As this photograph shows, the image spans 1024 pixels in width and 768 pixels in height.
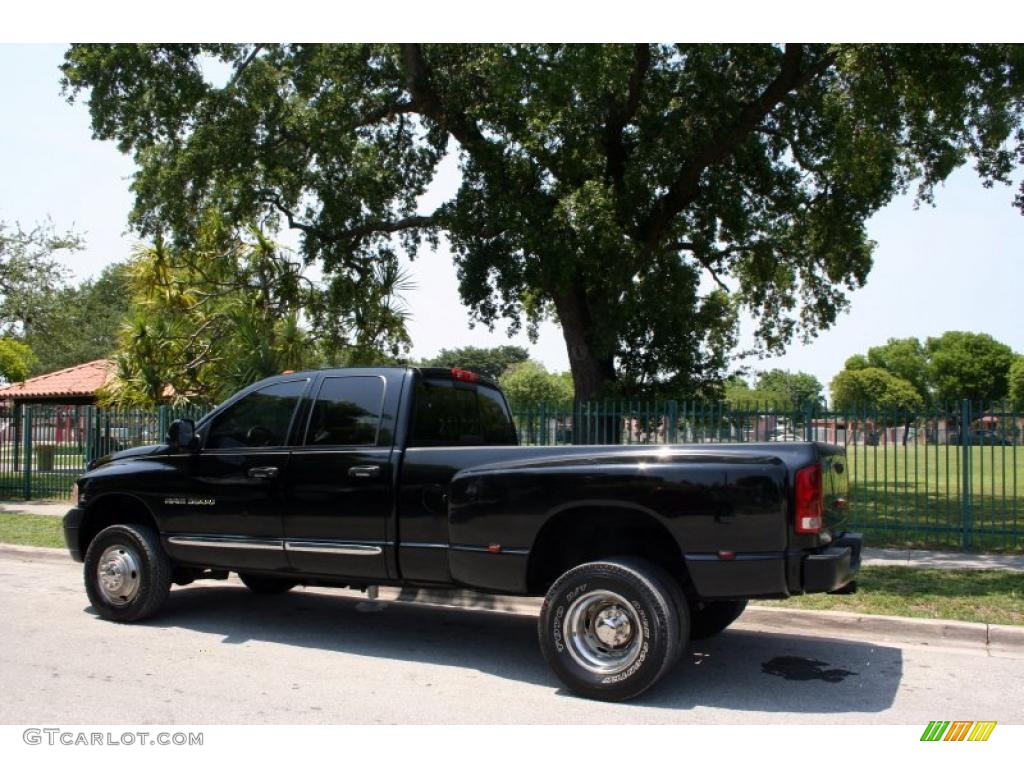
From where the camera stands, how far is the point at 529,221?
17047 mm

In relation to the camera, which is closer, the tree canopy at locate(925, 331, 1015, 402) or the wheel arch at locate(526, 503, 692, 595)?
the wheel arch at locate(526, 503, 692, 595)

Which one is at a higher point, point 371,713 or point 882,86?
point 882,86

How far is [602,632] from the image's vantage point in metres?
5.35

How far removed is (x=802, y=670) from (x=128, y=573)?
516cm

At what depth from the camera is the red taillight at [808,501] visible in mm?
5020

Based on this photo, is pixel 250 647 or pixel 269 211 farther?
pixel 269 211

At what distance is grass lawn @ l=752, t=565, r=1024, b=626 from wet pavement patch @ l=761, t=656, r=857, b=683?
48.1 inches

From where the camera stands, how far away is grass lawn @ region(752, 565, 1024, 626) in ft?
24.1

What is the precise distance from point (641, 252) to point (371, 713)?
1423 centimetres

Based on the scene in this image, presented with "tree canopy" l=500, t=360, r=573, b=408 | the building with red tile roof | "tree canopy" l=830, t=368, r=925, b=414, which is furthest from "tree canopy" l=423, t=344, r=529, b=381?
the building with red tile roof

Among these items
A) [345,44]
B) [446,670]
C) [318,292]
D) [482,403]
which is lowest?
[446,670]

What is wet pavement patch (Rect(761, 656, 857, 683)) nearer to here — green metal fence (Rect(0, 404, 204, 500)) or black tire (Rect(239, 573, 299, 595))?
black tire (Rect(239, 573, 299, 595))

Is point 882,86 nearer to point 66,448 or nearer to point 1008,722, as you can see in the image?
point 1008,722


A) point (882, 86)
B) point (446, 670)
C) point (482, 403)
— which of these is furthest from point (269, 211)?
point (446, 670)
